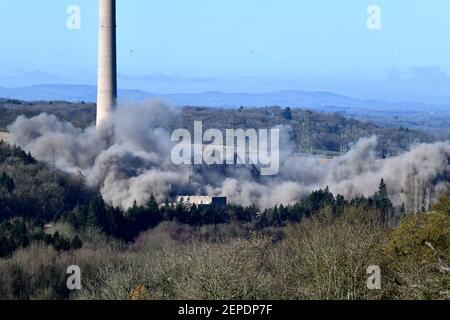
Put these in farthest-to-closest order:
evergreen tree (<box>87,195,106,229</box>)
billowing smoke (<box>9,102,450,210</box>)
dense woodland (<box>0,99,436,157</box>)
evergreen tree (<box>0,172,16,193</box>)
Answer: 1. dense woodland (<box>0,99,436,157</box>)
2. billowing smoke (<box>9,102,450,210</box>)
3. evergreen tree (<box>0,172,16,193</box>)
4. evergreen tree (<box>87,195,106,229</box>)

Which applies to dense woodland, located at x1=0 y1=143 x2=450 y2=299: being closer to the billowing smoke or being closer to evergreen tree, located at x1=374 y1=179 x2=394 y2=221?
evergreen tree, located at x1=374 y1=179 x2=394 y2=221

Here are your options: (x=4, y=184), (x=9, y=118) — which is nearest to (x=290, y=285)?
(x=4, y=184)

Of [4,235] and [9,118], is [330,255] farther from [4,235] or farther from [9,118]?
[9,118]

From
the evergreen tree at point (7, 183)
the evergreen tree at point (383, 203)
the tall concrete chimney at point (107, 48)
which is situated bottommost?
the evergreen tree at point (383, 203)

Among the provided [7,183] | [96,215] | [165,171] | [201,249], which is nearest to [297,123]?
[165,171]

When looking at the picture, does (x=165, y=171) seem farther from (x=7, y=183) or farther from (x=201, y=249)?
(x=201, y=249)

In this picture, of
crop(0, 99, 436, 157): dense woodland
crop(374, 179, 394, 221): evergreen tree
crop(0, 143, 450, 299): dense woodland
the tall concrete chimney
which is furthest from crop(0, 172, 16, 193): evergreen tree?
crop(0, 99, 436, 157): dense woodland

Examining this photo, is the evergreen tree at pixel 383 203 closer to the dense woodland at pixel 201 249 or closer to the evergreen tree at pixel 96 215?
the dense woodland at pixel 201 249

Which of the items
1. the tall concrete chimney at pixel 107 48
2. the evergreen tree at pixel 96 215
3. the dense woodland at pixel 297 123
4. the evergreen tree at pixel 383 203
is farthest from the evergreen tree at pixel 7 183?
the dense woodland at pixel 297 123
